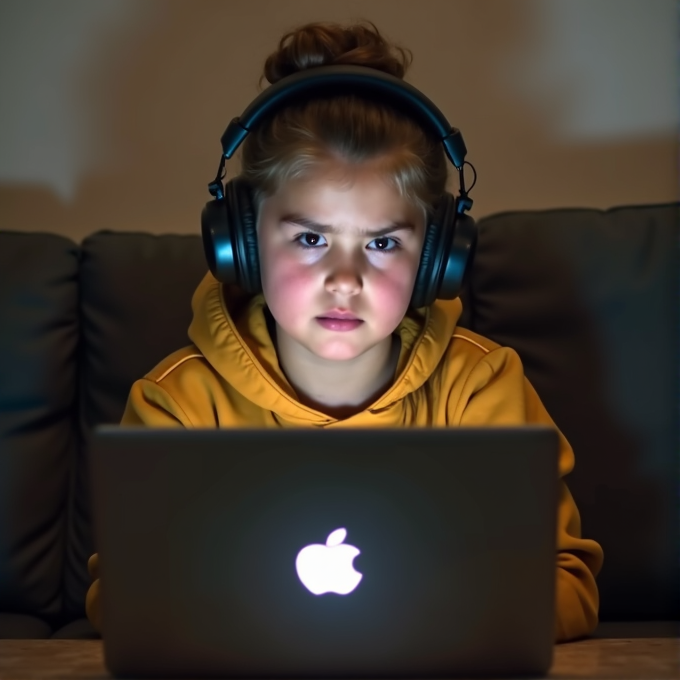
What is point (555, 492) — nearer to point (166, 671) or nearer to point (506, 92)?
point (166, 671)

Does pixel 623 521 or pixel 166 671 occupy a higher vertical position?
pixel 166 671

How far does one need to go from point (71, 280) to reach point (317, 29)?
65cm

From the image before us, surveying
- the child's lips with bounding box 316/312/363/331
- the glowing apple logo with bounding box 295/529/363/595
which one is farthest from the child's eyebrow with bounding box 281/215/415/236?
the glowing apple logo with bounding box 295/529/363/595

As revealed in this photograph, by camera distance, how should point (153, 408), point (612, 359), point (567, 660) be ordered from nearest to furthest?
1. point (567, 660)
2. point (153, 408)
3. point (612, 359)

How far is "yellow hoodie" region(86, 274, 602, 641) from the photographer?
1.23 metres

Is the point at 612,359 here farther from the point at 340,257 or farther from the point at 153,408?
the point at 153,408

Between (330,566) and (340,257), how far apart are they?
512 millimetres

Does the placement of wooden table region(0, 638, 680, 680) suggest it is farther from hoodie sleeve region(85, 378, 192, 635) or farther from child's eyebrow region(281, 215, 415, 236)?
child's eyebrow region(281, 215, 415, 236)

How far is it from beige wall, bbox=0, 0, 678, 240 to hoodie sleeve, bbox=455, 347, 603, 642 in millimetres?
524

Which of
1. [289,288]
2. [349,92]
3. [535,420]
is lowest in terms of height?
[535,420]

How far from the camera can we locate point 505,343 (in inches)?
57.8

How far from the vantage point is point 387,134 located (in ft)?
3.74

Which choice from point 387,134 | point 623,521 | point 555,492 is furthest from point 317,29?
point 623,521

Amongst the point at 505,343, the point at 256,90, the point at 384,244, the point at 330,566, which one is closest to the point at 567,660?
the point at 330,566
